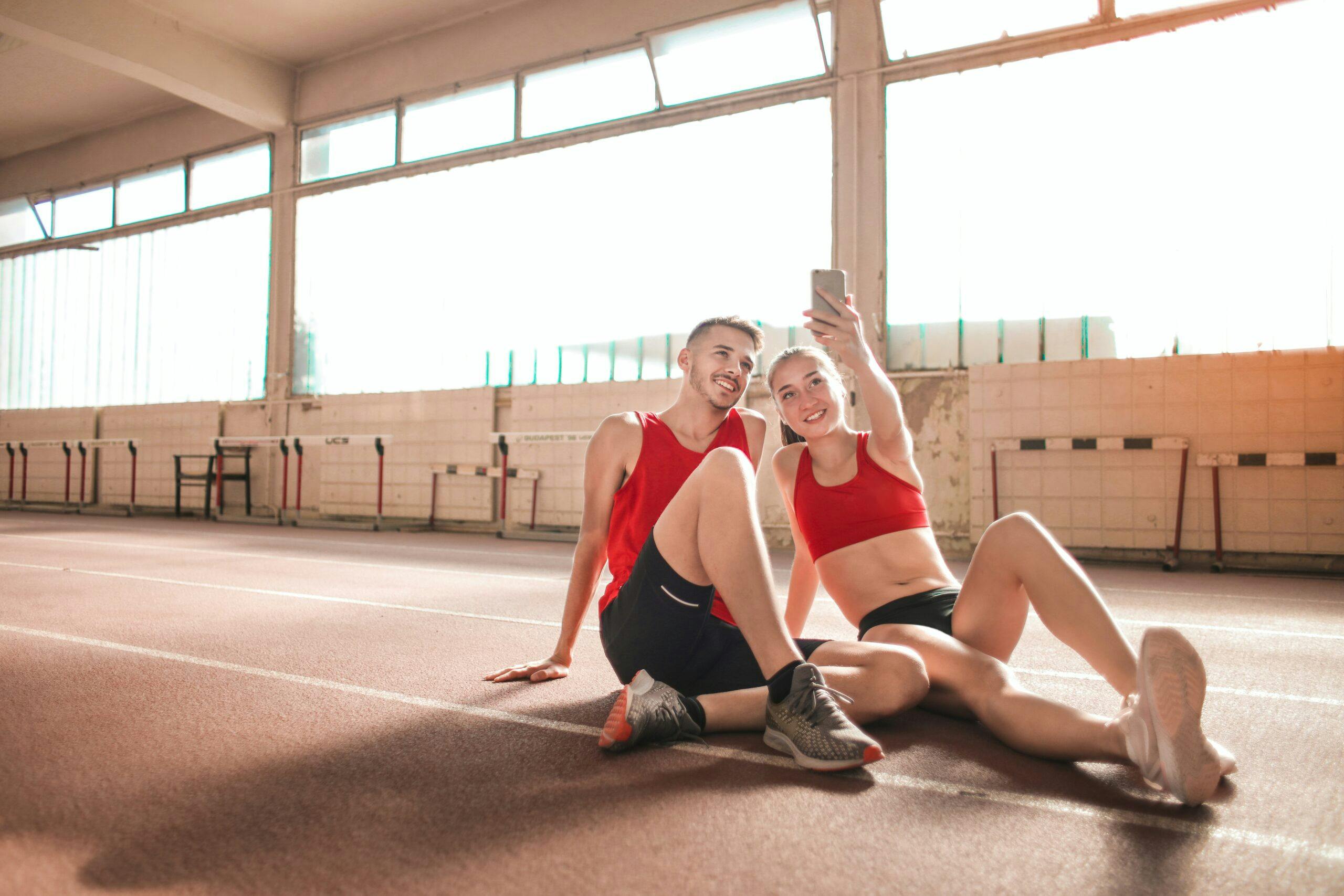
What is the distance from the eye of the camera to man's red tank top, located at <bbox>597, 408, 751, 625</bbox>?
6.84 ft

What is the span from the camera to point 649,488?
6.84 feet

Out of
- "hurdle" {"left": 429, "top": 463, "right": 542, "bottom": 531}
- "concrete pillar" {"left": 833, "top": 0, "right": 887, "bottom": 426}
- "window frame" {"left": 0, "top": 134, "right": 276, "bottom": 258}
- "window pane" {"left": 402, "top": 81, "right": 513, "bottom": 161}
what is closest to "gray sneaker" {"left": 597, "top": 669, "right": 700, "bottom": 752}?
"concrete pillar" {"left": 833, "top": 0, "right": 887, "bottom": 426}

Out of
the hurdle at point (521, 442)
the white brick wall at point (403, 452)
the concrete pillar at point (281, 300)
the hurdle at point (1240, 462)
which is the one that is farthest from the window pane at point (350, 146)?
the hurdle at point (1240, 462)

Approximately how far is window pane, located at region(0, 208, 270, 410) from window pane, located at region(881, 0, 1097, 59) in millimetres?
8325

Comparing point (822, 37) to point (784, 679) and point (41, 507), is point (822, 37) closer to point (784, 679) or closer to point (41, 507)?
point (784, 679)

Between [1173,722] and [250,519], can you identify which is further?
[250,519]

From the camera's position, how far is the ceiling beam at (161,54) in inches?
324

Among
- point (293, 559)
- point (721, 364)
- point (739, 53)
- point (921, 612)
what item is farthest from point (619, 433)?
point (739, 53)

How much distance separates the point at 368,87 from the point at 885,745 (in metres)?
10.5

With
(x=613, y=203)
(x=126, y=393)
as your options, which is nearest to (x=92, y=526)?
(x=126, y=393)

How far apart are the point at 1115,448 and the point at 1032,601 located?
16.4 ft

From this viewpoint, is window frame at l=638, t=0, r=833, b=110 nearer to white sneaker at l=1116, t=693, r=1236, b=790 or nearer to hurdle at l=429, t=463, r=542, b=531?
hurdle at l=429, t=463, r=542, b=531

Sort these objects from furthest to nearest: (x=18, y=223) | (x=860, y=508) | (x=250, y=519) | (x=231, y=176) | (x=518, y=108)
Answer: (x=18, y=223) < (x=231, y=176) < (x=250, y=519) < (x=518, y=108) < (x=860, y=508)

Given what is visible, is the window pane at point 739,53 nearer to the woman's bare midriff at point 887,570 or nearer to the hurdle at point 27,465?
the woman's bare midriff at point 887,570
